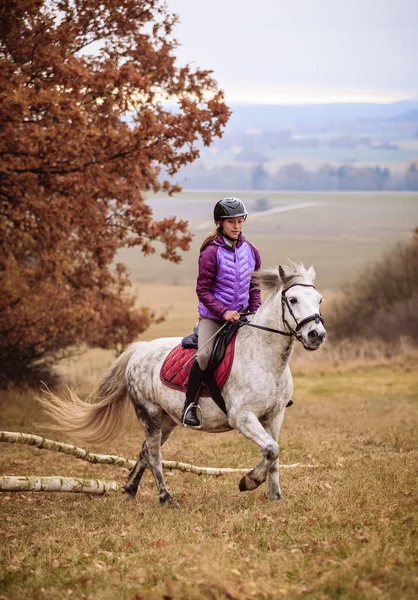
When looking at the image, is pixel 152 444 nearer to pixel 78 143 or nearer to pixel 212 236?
pixel 212 236

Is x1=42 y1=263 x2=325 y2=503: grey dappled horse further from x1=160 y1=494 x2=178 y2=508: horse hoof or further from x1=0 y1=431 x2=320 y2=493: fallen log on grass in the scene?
x1=0 y1=431 x2=320 y2=493: fallen log on grass

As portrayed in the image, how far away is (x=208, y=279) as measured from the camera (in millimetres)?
9055

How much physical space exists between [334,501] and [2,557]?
355 cm

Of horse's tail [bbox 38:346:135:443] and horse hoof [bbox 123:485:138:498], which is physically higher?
horse's tail [bbox 38:346:135:443]

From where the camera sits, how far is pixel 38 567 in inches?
285

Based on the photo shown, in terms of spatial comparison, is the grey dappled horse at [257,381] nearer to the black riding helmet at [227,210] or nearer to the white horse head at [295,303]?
the white horse head at [295,303]

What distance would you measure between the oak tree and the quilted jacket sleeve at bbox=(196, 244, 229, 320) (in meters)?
6.45

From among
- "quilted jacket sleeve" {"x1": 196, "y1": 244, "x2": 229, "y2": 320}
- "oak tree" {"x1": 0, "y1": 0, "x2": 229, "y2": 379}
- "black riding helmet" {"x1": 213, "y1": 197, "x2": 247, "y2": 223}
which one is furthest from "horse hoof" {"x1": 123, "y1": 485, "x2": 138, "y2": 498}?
"oak tree" {"x1": 0, "y1": 0, "x2": 229, "y2": 379}

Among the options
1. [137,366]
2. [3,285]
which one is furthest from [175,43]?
[137,366]

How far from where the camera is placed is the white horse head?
8.19 meters

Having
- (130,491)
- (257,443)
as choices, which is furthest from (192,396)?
(130,491)

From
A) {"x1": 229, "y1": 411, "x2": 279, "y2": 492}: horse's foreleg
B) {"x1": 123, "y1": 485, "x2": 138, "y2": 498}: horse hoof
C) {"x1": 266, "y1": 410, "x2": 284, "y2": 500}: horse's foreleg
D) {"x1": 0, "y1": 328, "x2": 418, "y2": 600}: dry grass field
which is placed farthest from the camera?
{"x1": 123, "y1": 485, "x2": 138, "y2": 498}: horse hoof

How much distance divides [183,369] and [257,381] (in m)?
1.20

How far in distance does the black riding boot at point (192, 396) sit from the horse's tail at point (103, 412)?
1.89 meters
